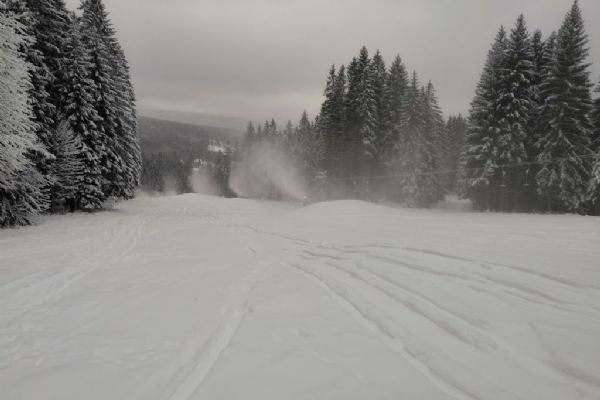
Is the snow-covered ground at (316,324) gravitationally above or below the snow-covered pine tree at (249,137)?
below

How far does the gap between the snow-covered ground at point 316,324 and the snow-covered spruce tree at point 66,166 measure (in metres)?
13.7

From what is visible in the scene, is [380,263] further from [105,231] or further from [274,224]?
[105,231]

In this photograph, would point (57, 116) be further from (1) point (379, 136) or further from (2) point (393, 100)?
(2) point (393, 100)

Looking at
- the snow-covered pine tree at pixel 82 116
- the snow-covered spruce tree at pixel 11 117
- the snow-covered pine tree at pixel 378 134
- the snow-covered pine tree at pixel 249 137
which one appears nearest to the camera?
the snow-covered spruce tree at pixel 11 117

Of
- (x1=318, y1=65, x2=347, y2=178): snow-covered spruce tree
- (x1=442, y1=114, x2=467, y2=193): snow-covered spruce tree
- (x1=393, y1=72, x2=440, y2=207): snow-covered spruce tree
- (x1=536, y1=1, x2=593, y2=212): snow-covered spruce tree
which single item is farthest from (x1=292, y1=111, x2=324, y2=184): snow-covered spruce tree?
(x1=536, y1=1, x2=593, y2=212): snow-covered spruce tree

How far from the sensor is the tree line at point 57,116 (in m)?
14.0

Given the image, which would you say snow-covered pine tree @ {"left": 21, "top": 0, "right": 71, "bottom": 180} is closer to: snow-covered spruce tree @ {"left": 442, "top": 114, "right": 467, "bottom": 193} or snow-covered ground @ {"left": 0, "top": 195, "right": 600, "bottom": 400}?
snow-covered ground @ {"left": 0, "top": 195, "right": 600, "bottom": 400}

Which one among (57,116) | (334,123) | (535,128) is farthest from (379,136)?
(57,116)

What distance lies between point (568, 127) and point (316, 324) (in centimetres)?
3137

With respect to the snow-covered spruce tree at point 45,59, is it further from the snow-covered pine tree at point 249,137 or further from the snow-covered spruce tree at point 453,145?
the snow-covered pine tree at point 249,137

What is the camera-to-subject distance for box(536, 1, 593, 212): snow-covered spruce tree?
26.7 metres

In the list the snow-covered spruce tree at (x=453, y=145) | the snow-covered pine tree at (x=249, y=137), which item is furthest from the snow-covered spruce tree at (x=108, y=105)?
the snow-covered pine tree at (x=249, y=137)

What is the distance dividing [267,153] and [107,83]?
57355 mm

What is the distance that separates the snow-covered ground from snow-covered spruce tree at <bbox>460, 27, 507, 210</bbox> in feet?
75.0
